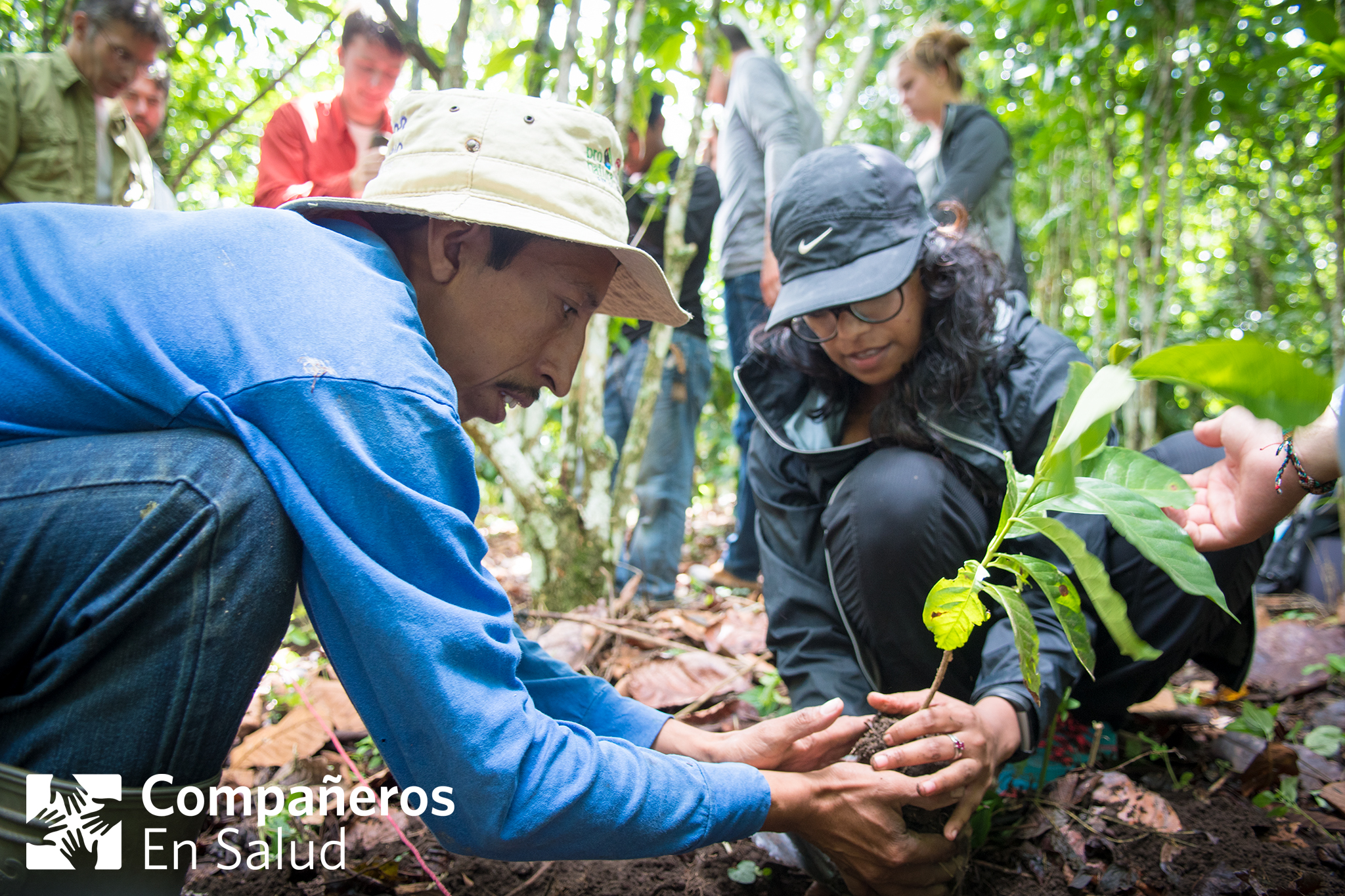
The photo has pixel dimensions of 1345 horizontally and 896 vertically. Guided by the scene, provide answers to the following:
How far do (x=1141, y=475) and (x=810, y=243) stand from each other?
1.00m

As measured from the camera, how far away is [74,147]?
2729mm

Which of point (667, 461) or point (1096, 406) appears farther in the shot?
point (667, 461)

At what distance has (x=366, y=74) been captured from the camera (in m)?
2.86

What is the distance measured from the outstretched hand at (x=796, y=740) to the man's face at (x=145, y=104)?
3147 millimetres

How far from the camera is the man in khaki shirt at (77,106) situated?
8.51 ft

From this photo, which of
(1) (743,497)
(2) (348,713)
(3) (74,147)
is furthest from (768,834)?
(3) (74,147)

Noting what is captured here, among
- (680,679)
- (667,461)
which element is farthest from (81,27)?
(680,679)

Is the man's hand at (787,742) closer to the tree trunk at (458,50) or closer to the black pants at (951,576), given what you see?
the black pants at (951,576)

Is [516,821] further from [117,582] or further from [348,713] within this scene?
[348,713]

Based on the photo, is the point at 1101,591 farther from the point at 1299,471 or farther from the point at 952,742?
the point at 1299,471

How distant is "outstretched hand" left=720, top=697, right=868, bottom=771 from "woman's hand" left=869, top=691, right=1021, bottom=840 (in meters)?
0.07

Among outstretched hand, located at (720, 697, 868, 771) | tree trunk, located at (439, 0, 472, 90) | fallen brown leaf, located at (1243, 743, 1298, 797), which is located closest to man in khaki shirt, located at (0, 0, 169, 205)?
tree trunk, located at (439, 0, 472, 90)

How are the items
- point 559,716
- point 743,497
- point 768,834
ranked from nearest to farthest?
point 559,716
point 768,834
point 743,497

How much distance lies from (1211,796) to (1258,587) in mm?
2438
